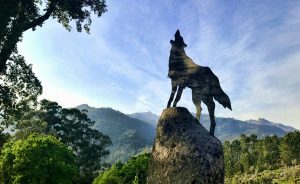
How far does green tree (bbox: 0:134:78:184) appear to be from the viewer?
1189 inches

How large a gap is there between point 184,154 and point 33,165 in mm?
21955

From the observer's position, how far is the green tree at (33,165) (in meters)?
30.2

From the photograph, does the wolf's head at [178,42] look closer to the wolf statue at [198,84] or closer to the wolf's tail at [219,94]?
the wolf statue at [198,84]

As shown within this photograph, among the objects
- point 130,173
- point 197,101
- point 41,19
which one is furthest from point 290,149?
point 197,101

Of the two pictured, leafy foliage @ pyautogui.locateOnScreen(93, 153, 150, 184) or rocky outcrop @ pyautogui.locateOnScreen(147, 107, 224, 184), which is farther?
leafy foliage @ pyautogui.locateOnScreen(93, 153, 150, 184)

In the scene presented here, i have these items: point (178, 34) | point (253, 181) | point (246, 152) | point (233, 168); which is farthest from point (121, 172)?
point (246, 152)

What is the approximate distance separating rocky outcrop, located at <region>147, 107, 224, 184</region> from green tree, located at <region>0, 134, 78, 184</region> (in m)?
20.4

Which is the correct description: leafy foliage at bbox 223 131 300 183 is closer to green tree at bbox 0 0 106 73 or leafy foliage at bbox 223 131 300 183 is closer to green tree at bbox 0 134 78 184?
green tree at bbox 0 134 78 184

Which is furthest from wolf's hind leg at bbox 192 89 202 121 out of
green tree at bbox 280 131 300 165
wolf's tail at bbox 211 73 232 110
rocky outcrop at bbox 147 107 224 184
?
green tree at bbox 280 131 300 165

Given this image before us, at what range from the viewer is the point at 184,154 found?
11539 mm

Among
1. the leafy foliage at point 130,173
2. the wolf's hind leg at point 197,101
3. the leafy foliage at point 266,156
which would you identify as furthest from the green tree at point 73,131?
the wolf's hind leg at point 197,101

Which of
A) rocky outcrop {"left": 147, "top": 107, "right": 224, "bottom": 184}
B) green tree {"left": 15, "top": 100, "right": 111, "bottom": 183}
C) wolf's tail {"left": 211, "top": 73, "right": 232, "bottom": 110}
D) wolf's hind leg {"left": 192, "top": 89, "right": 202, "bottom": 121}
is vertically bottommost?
rocky outcrop {"left": 147, "top": 107, "right": 224, "bottom": 184}

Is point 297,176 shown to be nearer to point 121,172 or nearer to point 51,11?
point 121,172

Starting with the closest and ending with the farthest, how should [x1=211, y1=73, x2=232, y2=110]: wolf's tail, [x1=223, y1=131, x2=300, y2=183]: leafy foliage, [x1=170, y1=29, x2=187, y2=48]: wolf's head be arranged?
[x1=211, y1=73, x2=232, y2=110]: wolf's tail → [x1=170, y1=29, x2=187, y2=48]: wolf's head → [x1=223, y1=131, x2=300, y2=183]: leafy foliage
